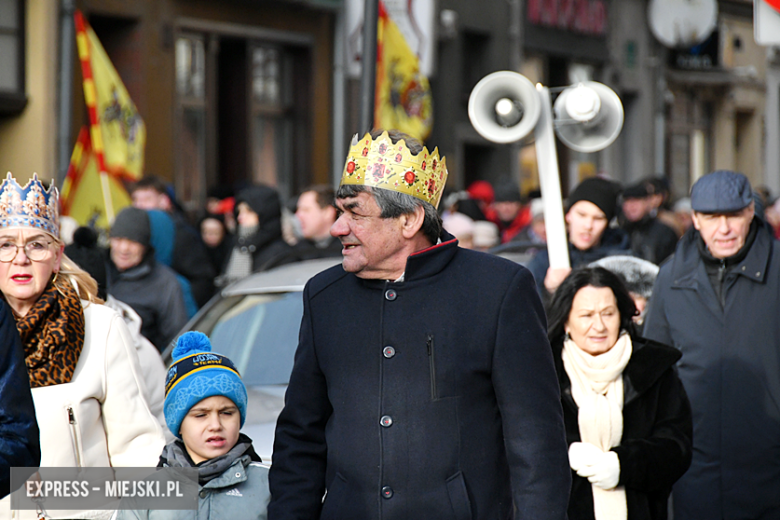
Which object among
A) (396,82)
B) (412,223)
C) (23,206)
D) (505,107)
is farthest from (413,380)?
(396,82)

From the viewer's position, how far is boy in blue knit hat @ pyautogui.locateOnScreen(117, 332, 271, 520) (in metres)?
3.97

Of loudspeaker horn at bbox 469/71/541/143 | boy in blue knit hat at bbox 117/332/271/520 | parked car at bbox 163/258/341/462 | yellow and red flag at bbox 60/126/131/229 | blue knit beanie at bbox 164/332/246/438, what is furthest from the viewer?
yellow and red flag at bbox 60/126/131/229

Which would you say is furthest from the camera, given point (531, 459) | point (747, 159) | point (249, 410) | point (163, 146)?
point (747, 159)

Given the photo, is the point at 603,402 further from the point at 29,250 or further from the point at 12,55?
the point at 12,55

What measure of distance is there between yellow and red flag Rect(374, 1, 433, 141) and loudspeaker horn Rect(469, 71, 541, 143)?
3.26 meters

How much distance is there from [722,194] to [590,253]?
4.99 ft

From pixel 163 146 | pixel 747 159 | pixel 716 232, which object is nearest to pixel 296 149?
pixel 163 146

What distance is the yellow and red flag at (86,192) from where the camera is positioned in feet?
35.3

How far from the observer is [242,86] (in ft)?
60.4

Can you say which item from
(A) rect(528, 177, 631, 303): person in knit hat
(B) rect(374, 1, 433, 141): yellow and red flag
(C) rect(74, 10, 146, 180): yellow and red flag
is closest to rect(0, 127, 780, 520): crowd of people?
(A) rect(528, 177, 631, 303): person in knit hat

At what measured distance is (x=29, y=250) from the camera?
4.46 meters

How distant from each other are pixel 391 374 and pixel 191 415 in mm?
874

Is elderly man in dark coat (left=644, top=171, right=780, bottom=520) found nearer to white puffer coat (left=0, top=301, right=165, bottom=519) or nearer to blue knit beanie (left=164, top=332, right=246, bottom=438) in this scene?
blue knit beanie (left=164, top=332, right=246, bottom=438)

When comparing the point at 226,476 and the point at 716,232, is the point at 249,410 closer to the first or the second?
the point at 226,476
